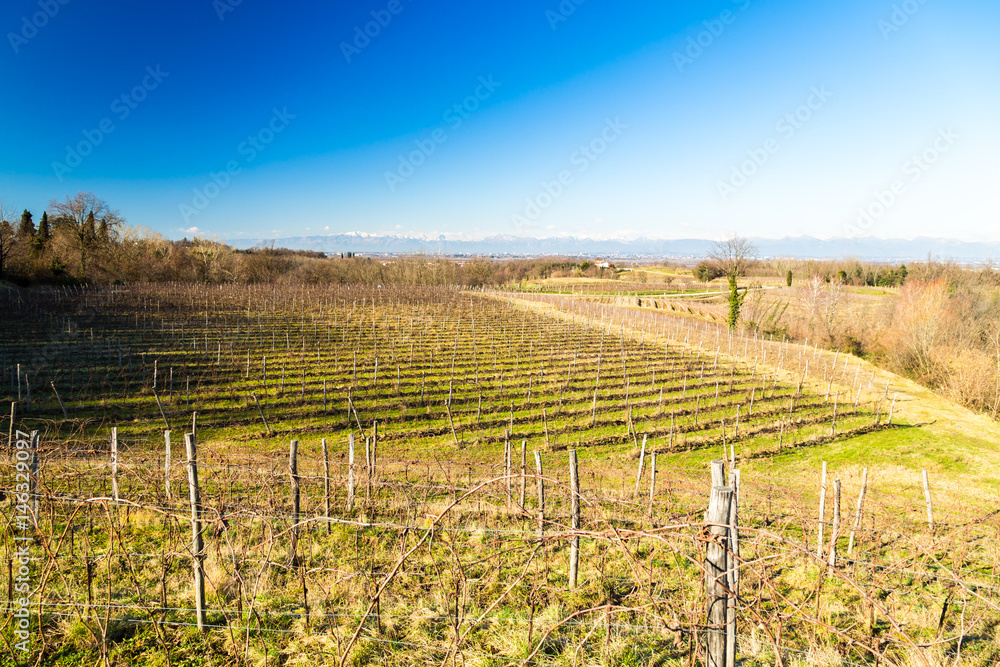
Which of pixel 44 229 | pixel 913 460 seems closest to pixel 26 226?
pixel 44 229

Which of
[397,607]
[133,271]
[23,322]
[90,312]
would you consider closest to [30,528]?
[397,607]

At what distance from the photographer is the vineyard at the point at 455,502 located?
12.3 feet

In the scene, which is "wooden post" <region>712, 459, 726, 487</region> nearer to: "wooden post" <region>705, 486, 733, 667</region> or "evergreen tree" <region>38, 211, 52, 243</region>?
"wooden post" <region>705, 486, 733, 667</region>

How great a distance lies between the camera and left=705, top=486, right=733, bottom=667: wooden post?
2.42 m

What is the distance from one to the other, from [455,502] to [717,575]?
141 cm

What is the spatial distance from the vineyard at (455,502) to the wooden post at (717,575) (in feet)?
0.09

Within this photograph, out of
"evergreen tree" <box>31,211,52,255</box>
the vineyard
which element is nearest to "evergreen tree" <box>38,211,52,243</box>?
"evergreen tree" <box>31,211,52,255</box>

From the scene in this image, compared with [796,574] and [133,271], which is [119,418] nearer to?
[796,574]

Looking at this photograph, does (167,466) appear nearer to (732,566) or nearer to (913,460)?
(732,566)

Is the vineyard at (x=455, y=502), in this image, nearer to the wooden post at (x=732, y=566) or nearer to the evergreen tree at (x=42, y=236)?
the wooden post at (x=732, y=566)

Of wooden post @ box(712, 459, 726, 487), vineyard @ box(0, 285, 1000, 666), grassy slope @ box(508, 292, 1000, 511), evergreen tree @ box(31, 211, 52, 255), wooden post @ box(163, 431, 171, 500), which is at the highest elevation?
evergreen tree @ box(31, 211, 52, 255)

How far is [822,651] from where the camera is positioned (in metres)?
3.94

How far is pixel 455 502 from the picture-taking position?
8.54 feet

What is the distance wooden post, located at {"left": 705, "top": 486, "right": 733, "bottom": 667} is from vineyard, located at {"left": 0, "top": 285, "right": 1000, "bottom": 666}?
26 mm
